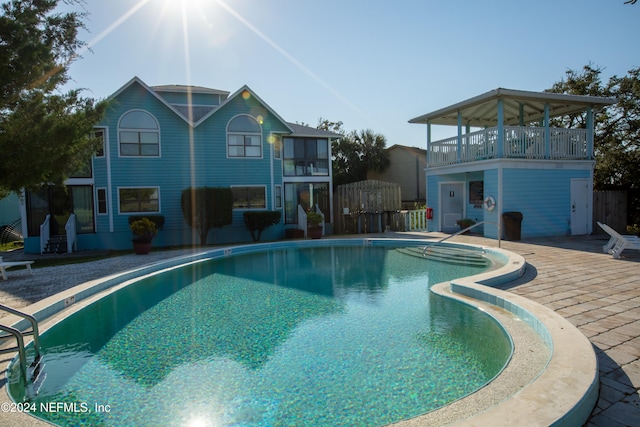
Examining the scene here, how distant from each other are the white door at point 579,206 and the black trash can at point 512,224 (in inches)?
120

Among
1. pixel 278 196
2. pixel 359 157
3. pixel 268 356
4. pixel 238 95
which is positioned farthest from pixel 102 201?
pixel 359 157

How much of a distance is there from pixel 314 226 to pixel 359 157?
1638 cm

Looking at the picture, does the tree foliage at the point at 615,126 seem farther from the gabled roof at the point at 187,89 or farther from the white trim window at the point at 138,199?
the white trim window at the point at 138,199

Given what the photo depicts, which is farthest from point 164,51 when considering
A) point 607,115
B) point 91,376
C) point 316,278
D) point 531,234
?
point 607,115

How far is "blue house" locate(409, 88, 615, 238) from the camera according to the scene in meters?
14.3

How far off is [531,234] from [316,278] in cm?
926

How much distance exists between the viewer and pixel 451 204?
18312 millimetres

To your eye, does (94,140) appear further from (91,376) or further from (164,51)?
(91,376)

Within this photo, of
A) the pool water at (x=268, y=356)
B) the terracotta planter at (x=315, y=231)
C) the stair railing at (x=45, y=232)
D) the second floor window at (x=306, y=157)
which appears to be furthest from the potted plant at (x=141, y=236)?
the second floor window at (x=306, y=157)

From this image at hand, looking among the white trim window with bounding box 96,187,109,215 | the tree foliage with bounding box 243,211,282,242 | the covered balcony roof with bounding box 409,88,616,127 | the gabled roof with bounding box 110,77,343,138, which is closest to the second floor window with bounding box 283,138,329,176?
the gabled roof with bounding box 110,77,343,138

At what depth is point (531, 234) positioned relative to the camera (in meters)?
14.7

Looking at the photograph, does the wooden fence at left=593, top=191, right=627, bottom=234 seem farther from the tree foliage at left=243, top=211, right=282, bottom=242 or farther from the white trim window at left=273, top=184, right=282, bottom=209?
the white trim window at left=273, top=184, right=282, bottom=209

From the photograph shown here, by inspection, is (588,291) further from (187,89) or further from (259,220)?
(187,89)

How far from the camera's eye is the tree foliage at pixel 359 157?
32.1 meters
